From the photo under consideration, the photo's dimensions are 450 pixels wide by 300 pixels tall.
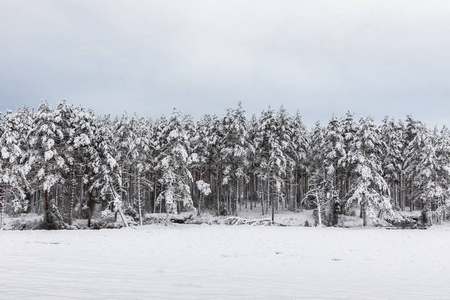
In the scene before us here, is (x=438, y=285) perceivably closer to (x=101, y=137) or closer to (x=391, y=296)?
(x=391, y=296)

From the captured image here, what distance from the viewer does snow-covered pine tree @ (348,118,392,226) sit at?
1216 inches

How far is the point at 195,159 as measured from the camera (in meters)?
33.1

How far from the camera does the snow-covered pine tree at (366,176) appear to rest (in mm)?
30891

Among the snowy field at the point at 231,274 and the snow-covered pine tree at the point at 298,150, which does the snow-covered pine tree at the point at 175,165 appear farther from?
the snow-covered pine tree at the point at 298,150

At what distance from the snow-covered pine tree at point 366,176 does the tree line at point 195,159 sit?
0.10m

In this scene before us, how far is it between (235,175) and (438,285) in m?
36.1

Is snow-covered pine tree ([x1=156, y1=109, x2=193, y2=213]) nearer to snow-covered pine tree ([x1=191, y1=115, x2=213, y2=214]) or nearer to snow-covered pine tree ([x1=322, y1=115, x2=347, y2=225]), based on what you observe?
snow-covered pine tree ([x1=191, y1=115, x2=213, y2=214])

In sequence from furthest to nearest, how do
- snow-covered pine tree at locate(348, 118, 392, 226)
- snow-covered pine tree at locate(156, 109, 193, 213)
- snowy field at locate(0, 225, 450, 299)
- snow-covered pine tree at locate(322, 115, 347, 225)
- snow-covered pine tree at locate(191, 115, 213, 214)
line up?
snow-covered pine tree at locate(191, 115, 213, 214) → snow-covered pine tree at locate(322, 115, 347, 225) → snow-covered pine tree at locate(348, 118, 392, 226) → snow-covered pine tree at locate(156, 109, 193, 213) → snowy field at locate(0, 225, 450, 299)

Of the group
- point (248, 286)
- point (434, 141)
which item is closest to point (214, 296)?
point (248, 286)

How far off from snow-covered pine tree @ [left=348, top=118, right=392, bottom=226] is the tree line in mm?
100

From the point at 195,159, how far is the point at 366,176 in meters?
17.5

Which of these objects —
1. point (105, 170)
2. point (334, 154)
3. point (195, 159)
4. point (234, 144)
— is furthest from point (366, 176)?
point (105, 170)

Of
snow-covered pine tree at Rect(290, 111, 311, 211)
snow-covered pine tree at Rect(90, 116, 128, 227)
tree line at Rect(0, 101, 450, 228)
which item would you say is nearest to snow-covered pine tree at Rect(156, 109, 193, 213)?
tree line at Rect(0, 101, 450, 228)

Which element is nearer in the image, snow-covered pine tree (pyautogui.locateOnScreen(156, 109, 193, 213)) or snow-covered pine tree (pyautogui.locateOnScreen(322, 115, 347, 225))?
snow-covered pine tree (pyautogui.locateOnScreen(156, 109, 193, 213))
